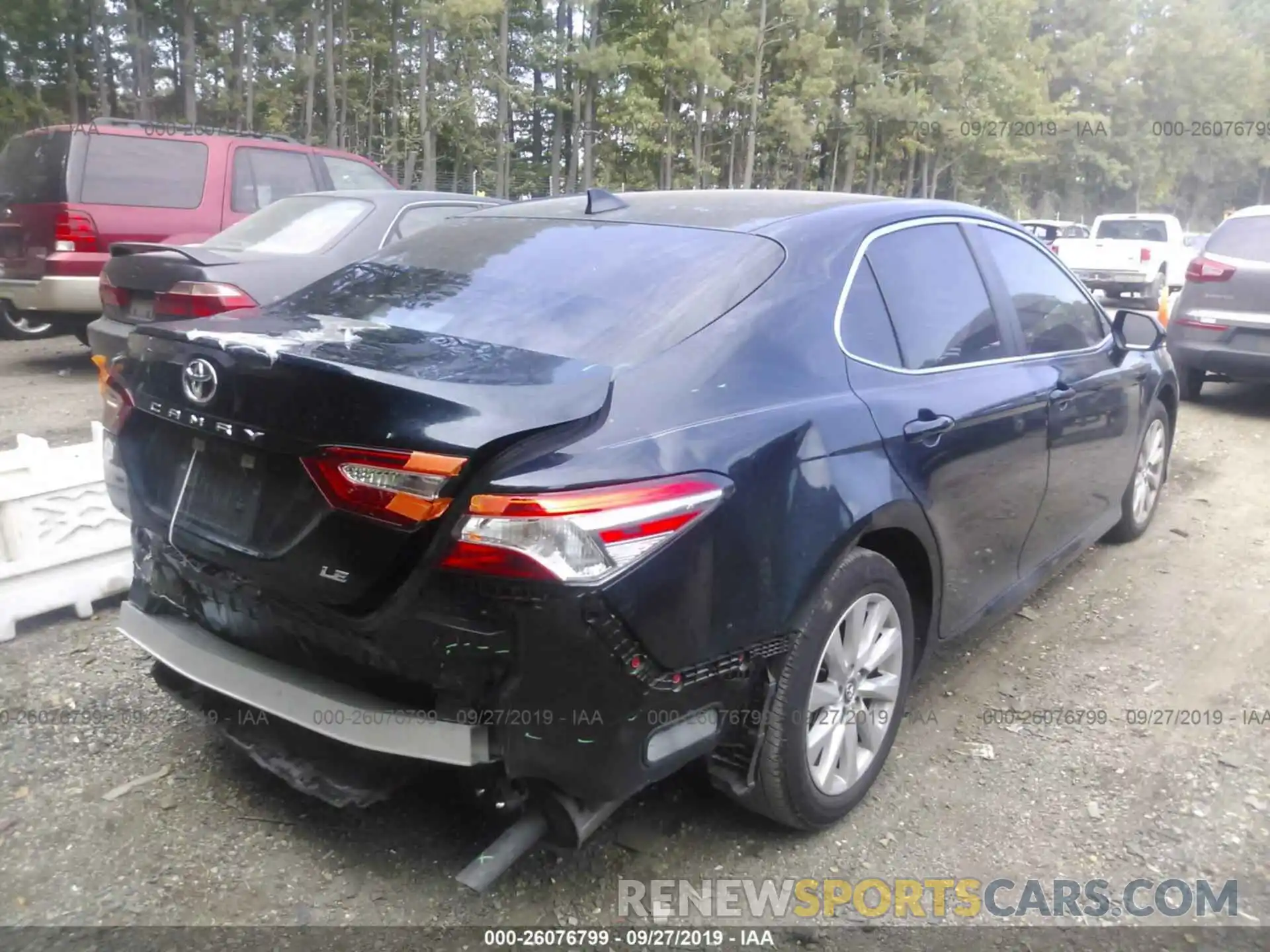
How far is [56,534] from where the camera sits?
12.8 feet

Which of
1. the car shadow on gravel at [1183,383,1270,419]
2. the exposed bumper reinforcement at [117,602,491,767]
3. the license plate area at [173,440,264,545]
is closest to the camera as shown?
the exposed bumper reinforcement at [117,602,491,767]

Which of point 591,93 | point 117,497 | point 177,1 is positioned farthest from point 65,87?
point 117,497

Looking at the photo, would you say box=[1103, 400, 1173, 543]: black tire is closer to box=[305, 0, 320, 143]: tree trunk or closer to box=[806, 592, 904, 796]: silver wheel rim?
box=[806, 592, 904, 796]: silver wheel rim

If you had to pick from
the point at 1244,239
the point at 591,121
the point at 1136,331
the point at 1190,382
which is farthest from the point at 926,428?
the point at 591,121

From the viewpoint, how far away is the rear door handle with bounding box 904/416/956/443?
9.16ft

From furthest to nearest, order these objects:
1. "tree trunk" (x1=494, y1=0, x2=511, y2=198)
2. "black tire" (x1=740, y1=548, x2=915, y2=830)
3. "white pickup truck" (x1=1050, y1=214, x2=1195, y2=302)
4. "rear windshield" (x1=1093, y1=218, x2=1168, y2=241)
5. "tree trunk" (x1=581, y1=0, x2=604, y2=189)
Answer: "tree trunk" (x1=581, y1=0, x2=604, y2=189), "tree trunk" (x1=494, y1=0, x2=511, y2=198), "rear windshield" (x1=1093, y1=218, x2=1168, y2=241), "white pickup truck" (x1=1050, y1=214, x2=1195, y2=302), "black tire" (x1=740, y1=548, x2=915, y2=830)

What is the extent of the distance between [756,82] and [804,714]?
26.2 metres

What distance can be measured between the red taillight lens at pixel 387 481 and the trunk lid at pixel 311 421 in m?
0.02

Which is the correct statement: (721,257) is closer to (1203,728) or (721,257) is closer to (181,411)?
(181,411)

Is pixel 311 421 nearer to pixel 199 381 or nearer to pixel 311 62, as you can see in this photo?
pixel 199 381

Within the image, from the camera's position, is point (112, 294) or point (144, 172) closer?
point (112, 294)

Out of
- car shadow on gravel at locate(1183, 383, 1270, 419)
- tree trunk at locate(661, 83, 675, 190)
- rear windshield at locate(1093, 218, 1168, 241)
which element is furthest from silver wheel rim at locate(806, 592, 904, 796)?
tree trunk at locate(661, 83, 675, 190)

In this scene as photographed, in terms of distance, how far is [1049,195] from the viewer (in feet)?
162

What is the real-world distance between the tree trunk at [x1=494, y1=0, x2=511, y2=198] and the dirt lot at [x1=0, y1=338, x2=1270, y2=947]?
2096 cm
